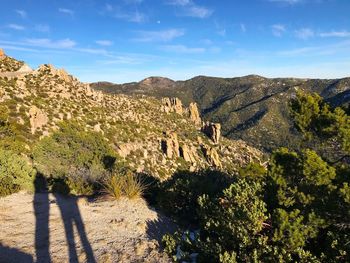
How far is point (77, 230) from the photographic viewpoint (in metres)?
10.5

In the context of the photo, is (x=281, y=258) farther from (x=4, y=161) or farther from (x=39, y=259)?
(x=4, y=161)

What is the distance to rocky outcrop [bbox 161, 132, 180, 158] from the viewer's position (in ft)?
175

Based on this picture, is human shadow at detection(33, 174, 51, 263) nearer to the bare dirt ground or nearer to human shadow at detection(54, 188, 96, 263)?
the bare dirt ground

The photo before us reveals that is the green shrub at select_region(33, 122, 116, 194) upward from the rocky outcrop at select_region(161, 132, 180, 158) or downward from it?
upward

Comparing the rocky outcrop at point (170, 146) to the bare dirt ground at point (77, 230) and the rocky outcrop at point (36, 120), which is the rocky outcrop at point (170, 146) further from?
the bare dirt ground at point (77, 230)

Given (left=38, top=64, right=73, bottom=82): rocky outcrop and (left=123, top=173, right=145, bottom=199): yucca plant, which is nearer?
(left=123, top=173, right=145, bottom=199): yucca plant

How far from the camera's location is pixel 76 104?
152 ft

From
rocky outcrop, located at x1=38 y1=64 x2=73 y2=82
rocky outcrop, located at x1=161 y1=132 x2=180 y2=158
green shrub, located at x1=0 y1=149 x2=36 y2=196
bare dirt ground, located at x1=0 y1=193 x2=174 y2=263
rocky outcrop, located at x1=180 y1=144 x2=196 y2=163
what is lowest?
rocky outcrop, located at x1=180 y1=144 x2=196 y2=163

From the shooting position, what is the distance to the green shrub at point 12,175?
1345cm

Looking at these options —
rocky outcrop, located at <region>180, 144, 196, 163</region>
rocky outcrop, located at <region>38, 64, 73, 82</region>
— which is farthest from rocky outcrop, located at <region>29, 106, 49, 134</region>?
rocky outcrop, located at <region>180, 144, 196, 163</region>

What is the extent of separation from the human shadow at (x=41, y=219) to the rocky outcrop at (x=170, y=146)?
3760cm

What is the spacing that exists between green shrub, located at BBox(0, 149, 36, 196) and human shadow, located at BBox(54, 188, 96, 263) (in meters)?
1.44

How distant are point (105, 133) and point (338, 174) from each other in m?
34.3

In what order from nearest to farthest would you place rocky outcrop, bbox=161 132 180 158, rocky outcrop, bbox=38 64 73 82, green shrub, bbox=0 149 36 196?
green shrub, bbox=0 149 36 196 < rocky outcrop, bbox=161 132 180 158 < rocky outcrop, bbox=38 64 73 82
